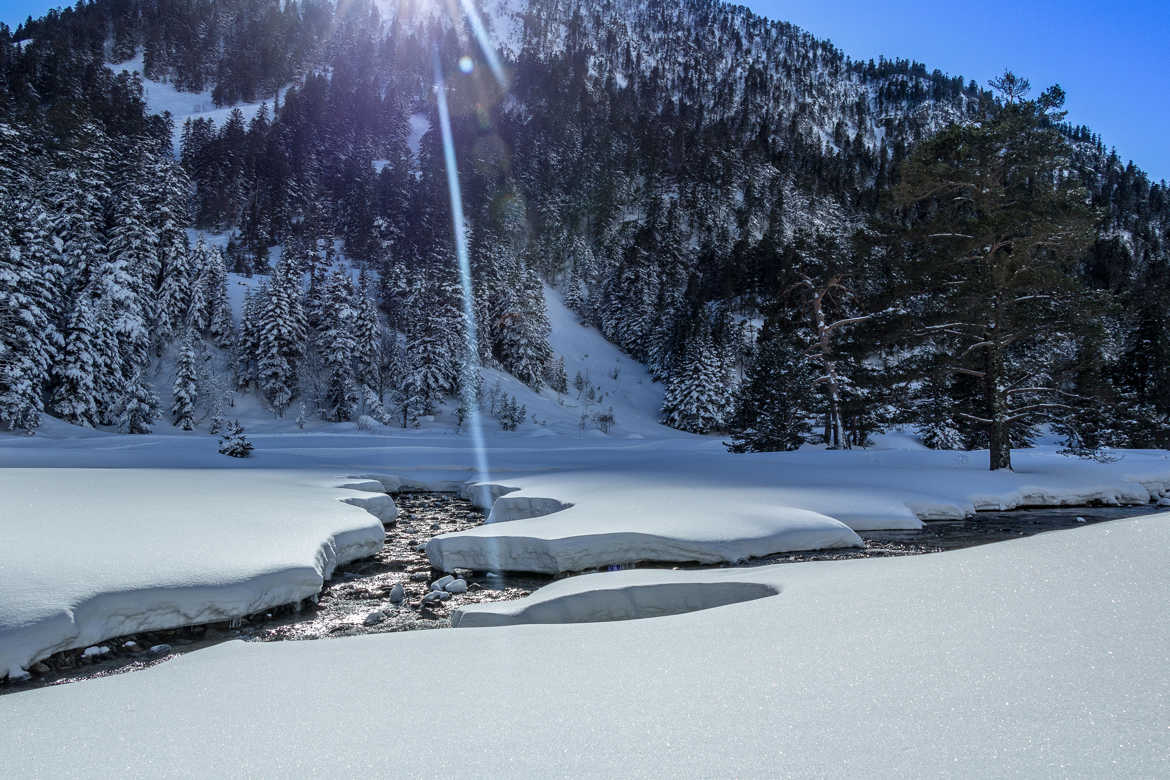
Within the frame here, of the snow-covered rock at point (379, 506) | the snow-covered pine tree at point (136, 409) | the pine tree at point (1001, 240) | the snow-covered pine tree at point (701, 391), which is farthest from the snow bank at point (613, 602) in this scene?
the snow-covered pine tree at point (701, 391)

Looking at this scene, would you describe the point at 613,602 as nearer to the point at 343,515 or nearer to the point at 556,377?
the point at 343,515

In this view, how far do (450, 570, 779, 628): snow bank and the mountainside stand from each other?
12915 mm

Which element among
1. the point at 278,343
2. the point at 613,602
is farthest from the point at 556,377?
the point at 613,602

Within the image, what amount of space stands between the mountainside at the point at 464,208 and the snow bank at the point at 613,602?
12915mm

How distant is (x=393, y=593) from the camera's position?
288 inches

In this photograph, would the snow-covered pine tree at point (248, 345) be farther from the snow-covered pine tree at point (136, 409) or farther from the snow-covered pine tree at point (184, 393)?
the snow-covered pine tree at point (136, 409)

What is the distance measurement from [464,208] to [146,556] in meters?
81.2

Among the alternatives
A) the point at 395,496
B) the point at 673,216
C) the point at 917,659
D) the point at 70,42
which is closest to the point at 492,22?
the point at 70,42

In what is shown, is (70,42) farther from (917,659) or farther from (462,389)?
(917,659)

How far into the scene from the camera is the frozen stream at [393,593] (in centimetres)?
502

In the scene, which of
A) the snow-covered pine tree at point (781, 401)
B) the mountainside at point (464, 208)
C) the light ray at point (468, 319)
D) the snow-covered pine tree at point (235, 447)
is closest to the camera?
the snow-covered pine tree at point (235, 447)

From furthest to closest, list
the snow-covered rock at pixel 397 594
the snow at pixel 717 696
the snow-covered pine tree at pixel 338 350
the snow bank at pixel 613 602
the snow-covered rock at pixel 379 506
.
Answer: the snow-covered pine tree at pixel 338 350 → the snow-covered rock at pixel 379 506 → the snow-covered rock at pixel 397 594 → the snow bank at pixel 613 602 → the snow at pixel 717 696

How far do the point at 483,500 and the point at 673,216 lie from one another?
84332 mm

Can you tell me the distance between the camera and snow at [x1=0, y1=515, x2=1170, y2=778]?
1919mm
